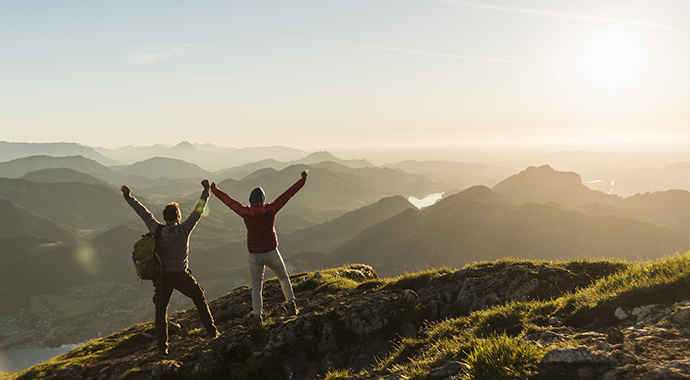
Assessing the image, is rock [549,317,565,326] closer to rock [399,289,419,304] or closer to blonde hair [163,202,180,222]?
rock [399,289,419,304]

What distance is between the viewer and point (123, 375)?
722 centimetres

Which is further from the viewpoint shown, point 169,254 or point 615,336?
point 169,254

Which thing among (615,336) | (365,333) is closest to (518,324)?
(615,336)

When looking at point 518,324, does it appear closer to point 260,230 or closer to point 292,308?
point 292,308

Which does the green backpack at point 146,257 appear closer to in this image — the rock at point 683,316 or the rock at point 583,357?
the rock at point 583,357

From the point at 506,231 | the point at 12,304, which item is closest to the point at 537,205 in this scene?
the point at 506,231

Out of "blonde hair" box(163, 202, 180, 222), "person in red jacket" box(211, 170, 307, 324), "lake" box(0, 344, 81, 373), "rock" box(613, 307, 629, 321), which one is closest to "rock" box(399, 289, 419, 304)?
"person in red jacket" box(211, 170, 307, 324)

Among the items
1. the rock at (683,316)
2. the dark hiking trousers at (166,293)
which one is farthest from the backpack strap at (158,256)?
the rock at (683,316)

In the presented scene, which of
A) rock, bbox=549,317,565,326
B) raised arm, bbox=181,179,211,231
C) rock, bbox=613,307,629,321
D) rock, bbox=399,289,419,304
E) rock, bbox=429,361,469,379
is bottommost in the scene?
rock, bbox=399,289,419,304

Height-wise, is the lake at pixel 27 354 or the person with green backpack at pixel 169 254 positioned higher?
the person with green backpack at pixel 169 254

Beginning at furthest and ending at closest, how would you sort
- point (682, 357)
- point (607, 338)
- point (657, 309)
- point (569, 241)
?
A: point (569, 241), point (657, 309), point (607, 338), point (682, 357)

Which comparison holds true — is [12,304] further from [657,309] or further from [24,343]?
[657,309]

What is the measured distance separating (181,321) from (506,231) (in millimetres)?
169562

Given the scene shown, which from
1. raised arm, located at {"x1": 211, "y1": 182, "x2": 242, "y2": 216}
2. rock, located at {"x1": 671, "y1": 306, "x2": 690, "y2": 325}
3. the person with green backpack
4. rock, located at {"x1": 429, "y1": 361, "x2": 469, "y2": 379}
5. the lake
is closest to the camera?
rock, located at {"x1": 671, "y1": 306, "x2": 690, "y2": 325}
